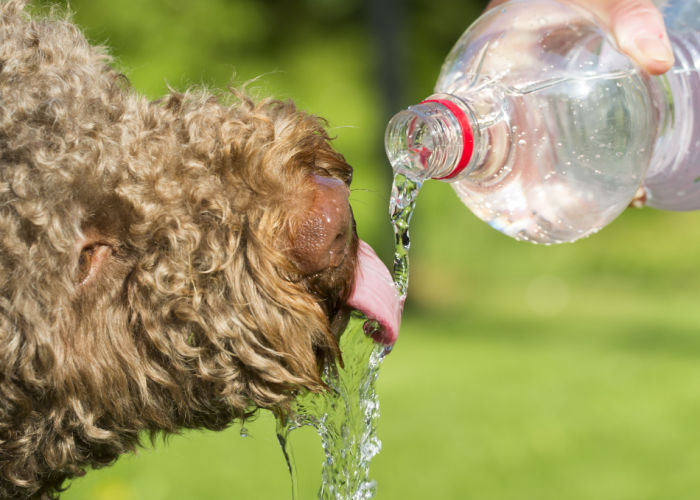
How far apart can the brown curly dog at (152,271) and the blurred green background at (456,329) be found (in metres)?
0.43

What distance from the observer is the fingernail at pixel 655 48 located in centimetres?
263

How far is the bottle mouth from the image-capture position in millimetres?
2623

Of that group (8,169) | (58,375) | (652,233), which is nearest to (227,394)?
(58,375)

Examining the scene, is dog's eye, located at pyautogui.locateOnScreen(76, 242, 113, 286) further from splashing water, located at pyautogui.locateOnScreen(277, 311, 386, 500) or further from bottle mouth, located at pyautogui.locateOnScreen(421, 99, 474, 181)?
bottle mouth, located at pyautogui.locateOnScreen(421, 99, 474, 181)

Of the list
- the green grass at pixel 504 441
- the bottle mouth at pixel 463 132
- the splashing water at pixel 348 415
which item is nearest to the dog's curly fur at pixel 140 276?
the splashing water at pixel 348 415

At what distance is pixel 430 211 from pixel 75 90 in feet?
34.3

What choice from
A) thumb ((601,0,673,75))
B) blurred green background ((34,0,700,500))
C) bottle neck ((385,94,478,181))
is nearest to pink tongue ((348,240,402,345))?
bottle neck ((385,94,478,181))

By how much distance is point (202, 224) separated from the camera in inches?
95.2

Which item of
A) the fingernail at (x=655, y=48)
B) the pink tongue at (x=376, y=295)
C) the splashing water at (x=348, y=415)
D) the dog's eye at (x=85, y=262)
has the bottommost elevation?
the splashing water at (x=348, y=415)

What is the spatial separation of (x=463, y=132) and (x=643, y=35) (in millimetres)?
568

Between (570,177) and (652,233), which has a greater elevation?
(570,177)

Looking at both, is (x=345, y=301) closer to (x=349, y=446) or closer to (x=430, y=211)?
(x=349, y=446)

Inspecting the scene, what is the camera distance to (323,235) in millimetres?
2316

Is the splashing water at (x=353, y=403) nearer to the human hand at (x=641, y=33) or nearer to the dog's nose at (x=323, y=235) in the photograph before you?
the dog's nose at (x=323, y=235)
